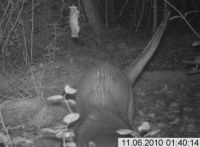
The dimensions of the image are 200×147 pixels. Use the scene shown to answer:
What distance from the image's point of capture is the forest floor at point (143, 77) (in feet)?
12.8

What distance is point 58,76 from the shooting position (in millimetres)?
4871

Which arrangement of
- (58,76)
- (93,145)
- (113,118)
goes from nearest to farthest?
(93,145) → (113,118) → (58,76)

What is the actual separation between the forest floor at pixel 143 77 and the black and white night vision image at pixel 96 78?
10mm

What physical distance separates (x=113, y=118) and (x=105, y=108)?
0.97 feet

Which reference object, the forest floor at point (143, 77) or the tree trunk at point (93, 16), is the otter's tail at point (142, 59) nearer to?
the forest floor at point (143, 77)

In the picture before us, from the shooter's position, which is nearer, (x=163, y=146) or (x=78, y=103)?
(x=163, y=146)

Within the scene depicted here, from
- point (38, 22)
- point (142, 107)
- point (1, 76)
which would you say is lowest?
point (142, 107)

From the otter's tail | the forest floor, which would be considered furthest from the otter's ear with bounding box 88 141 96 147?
the otter's tail

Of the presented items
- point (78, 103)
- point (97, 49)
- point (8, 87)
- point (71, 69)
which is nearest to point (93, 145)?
point (78, 103)

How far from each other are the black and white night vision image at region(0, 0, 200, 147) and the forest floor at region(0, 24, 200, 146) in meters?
0.01

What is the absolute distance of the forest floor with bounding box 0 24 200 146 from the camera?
391 centimetres

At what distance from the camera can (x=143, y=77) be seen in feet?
15.6

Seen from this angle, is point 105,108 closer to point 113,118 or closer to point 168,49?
point 113,118

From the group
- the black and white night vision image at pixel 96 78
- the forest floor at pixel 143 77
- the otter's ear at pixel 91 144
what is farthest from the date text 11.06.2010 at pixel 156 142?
the forest floor at pixel 143 77
